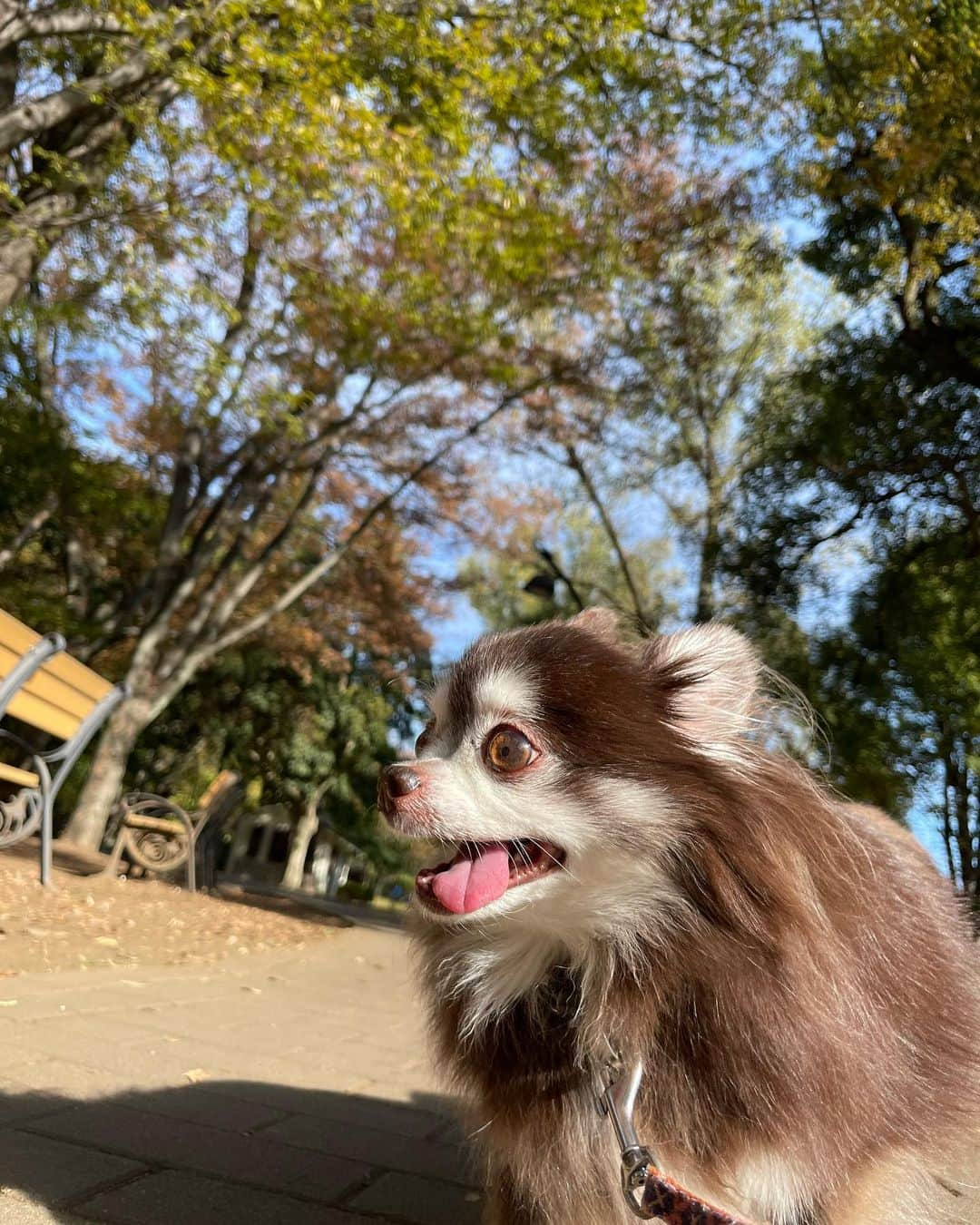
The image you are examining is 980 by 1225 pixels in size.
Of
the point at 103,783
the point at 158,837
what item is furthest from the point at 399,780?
the point at 103,783

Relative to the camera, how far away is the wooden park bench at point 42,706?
4832mm

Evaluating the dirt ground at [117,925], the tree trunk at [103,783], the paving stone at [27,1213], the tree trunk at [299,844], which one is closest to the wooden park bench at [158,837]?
the dirt ground at [117,925]

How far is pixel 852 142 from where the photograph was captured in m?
9.49

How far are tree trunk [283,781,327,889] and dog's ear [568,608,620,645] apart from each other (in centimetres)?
2381

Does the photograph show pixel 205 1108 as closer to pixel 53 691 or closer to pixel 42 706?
pixel 42 706

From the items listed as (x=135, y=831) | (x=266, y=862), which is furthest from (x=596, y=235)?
Answer: (x=266, y=862)

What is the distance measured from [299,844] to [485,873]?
26371 millimetres

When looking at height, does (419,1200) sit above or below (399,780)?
below

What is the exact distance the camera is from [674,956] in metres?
1.62

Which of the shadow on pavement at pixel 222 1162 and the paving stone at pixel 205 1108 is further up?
the shadow on pavement at pixel 222 1162

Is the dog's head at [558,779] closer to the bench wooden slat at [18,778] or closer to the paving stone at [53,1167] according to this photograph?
the paving stone at [53,1167]

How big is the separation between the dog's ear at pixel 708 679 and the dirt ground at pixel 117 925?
3.22m

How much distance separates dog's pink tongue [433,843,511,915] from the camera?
5.49ft

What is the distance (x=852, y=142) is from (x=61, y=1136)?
34.8 ft
